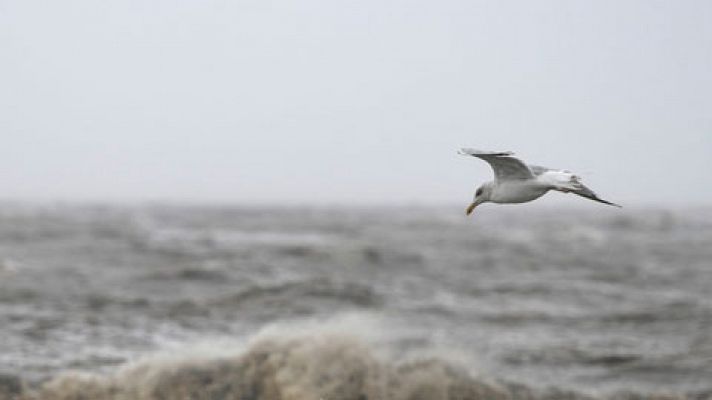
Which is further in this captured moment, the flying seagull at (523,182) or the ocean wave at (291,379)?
the ocean wave at (291,379)

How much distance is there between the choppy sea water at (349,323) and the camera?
7.80 m

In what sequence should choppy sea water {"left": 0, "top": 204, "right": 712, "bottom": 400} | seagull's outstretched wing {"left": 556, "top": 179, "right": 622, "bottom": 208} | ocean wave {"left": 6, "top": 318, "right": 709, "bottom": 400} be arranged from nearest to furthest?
seagull's outstretched wing {"left": 556, "top": 179, "right": 622, "bottom": 208}
ocean wave {"left": 6, "top": 318, "right": 709, "bottom": 400}
choppy sea water {"left": 0, "top": 204, "right": 712, "bottom": 400}

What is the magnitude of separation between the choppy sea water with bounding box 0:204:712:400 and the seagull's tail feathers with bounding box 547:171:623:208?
355cm

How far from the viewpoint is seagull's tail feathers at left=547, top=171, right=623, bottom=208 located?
441 cm

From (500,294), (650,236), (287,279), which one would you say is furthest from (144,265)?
(650,236)

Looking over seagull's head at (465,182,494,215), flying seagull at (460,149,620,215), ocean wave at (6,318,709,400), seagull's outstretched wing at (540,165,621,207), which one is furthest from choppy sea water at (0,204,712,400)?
seagull's outstretched wing at (540,165,621,207)

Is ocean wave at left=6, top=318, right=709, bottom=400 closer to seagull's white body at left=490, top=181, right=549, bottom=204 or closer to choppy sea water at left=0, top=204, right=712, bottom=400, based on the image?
choppy sea water at left=0, top=204, right=712, bottom=400

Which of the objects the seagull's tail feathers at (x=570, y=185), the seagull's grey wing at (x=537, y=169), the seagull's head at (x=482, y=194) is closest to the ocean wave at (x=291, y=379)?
the seagull's head at (x=482, y=194)

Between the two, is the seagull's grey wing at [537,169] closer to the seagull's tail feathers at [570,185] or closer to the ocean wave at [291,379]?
the seagull's tail feathers at [570,185]

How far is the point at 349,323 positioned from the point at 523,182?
243 inches

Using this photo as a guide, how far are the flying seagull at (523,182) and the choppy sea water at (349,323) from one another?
3.27 m

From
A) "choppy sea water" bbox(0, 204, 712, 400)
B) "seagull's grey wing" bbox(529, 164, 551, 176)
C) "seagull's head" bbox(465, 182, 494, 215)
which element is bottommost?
"choppy sea water" bbox(0, 204, 712, 400)

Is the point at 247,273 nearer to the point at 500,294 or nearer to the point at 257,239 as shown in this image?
the point at 500,294

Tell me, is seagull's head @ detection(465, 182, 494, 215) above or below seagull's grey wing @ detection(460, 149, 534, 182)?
below
